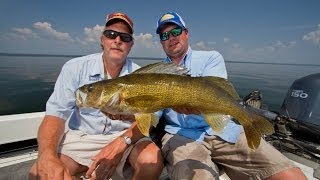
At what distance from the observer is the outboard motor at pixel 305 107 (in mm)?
5020

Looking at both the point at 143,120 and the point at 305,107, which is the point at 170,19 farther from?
the point at 305,107

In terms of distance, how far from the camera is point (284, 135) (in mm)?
5219

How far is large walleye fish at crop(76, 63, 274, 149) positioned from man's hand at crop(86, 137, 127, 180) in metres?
0.79

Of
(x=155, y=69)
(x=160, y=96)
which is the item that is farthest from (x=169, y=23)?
(x=160, y=96)

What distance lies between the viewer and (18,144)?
15.3 feet

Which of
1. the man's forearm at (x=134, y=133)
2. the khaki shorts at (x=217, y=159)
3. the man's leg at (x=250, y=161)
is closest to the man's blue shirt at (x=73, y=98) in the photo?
the man's forearm at (x=134, y=133)

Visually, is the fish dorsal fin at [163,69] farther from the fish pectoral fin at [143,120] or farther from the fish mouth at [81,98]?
the fish mouth at [81,98]

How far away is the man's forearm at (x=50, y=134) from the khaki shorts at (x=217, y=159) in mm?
1391

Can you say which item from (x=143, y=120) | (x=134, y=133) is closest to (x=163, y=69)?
(x=143, y=120)

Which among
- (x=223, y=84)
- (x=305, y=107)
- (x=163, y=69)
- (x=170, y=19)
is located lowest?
(x=305, y=107)

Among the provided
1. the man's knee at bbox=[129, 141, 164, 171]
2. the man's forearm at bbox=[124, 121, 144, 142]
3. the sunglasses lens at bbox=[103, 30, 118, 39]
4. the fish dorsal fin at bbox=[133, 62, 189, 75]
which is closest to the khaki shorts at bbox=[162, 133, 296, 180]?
the man's knee at bbox=[129, 141, 164, 171]

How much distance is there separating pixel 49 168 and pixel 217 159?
2.16 meters

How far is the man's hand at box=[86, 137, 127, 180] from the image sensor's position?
11.6 ft

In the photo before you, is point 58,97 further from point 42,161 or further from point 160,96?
point 160,96
